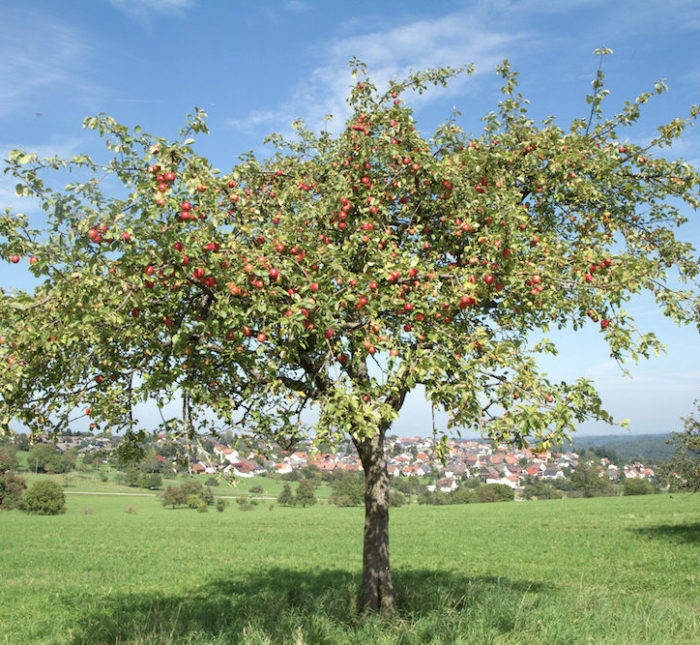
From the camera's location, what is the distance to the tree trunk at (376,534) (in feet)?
33.1

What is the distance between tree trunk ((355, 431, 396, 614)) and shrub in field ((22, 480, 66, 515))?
6356 centimetres

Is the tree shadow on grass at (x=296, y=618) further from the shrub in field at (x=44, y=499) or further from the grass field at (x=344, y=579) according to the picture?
the shrub in field at (x=44, y=499)

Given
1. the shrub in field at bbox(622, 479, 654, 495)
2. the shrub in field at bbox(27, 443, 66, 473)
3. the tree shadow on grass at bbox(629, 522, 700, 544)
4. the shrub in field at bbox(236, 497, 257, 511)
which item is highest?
the tree shadow on grass at bbox(629, 522, 700, 544)

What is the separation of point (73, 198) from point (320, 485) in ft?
398

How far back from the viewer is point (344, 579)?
18.7m

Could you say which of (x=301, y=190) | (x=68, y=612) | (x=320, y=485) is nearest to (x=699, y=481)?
(x=301, y=190)

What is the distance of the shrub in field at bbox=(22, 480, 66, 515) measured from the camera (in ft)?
199

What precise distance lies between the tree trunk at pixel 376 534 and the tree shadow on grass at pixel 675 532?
2434cm

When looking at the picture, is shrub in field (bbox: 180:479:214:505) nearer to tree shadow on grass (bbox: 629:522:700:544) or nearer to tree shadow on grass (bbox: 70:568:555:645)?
tree shadow on grass (bbox: 629:522:700:544)

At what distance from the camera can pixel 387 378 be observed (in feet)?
22.0

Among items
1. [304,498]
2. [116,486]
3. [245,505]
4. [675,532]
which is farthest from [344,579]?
[116,486]

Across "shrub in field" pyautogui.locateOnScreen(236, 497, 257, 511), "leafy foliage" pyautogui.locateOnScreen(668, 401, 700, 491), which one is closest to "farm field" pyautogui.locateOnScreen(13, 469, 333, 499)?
"shrub in field" pyautogui.locateOnScreen(236, 497, 257, 511)

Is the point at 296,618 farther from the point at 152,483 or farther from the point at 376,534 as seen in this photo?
the point at 152,483

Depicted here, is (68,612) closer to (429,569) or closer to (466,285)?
(429,569)
